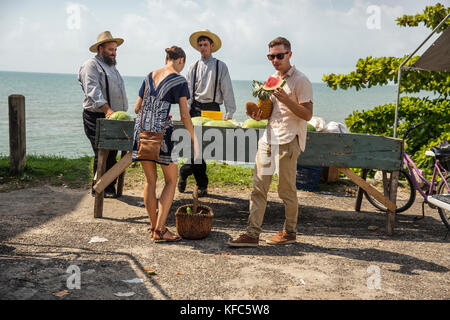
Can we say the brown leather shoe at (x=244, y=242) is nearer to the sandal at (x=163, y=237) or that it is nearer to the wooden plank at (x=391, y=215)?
the sandal at (x=163, y=237)

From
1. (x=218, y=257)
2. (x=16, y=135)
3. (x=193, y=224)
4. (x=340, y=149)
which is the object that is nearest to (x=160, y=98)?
(x=193, y=224)

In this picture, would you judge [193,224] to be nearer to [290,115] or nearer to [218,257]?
[218,257]

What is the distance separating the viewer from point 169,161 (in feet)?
17.4

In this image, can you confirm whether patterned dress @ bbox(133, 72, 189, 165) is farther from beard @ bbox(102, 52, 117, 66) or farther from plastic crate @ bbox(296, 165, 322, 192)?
plastic crate @ bbox(296, 165, 322, 192)

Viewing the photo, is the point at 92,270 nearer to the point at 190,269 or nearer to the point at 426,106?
the point at 190,269

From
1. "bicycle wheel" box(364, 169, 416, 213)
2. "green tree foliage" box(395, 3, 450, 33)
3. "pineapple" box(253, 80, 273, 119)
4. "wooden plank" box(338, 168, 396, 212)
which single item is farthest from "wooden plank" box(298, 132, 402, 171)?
"green tree foliage" box(395, 3, 450, 33)

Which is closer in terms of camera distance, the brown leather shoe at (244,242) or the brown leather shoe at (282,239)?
the brown leather shoe at (244,242)

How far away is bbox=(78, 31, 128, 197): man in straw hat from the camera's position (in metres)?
6.90

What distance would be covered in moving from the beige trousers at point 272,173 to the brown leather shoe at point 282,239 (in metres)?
0.24

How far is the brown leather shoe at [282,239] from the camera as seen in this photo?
5520 mm

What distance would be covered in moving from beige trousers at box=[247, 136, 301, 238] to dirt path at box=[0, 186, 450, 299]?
441 mm

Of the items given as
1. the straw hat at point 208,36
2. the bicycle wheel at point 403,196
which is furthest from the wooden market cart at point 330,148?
the straw hat at point 208,36

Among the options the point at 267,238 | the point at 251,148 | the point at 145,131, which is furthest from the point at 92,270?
the point at 251,148
